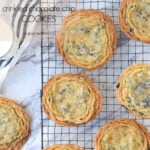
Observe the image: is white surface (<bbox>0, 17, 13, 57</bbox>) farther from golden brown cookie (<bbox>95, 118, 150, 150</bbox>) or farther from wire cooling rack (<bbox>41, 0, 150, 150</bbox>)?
golden brown cookie (<bbox>95, 118, 150, 150</bbox>)

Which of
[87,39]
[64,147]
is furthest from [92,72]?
[64,147]

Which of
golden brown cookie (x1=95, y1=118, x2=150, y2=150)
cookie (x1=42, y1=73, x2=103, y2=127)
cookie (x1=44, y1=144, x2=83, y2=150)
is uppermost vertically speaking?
cookie (x1=42, y1=73, x2=103, y2=127)

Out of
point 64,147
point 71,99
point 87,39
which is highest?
point 87,39

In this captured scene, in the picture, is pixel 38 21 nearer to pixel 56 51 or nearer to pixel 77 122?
A: pixel 56 51

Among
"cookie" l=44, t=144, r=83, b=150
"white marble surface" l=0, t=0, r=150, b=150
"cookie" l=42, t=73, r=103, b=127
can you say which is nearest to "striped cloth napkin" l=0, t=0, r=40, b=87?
"white marble surface" l=0, t=0, r=150, b=150

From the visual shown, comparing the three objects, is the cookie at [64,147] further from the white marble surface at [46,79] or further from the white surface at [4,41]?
the white surface at [4,41]

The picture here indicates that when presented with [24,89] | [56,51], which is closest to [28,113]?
[24,89]

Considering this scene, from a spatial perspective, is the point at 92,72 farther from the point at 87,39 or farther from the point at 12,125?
the point at 12,125
